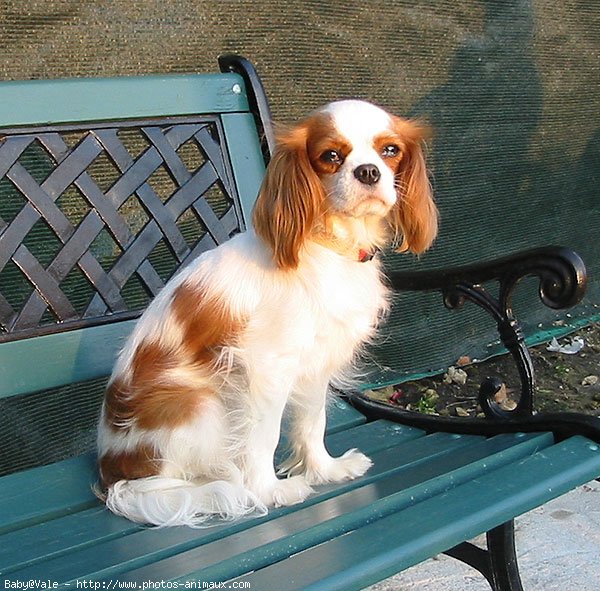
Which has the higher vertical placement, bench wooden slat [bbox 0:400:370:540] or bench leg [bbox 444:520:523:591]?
bench wooden slat [bbox 0:400:370:540]

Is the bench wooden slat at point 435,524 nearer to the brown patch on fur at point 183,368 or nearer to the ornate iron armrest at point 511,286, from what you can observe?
the ornate iron armrest at point 511,286

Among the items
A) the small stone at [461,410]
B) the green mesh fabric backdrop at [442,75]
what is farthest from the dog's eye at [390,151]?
the small stone at [461,410]

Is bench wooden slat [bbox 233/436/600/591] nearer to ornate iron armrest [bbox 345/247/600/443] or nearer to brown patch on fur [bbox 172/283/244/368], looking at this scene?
ornate iron armrest [bbox 345/247/600/443]

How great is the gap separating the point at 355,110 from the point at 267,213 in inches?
11.0

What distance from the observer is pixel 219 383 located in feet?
6.00

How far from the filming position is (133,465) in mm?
1819

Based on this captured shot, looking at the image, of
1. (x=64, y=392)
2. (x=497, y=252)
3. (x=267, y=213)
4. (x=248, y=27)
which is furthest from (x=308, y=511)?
(x=497, y=252)

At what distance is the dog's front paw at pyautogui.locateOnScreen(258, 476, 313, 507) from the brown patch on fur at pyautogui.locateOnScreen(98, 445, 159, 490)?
24 centimetres

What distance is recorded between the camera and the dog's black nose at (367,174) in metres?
1.69

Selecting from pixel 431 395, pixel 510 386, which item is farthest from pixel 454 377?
pixel 510 386

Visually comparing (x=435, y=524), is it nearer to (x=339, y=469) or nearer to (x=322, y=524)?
(x=322, y=524)

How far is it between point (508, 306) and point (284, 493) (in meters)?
0.71

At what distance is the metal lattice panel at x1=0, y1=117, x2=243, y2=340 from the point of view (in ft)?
7.00

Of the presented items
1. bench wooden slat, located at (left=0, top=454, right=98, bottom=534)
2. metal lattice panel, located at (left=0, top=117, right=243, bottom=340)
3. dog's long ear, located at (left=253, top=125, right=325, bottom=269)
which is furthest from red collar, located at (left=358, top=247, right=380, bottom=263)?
bench wooden slat, located at (left=0, top=454, right=98, bottom=534)
